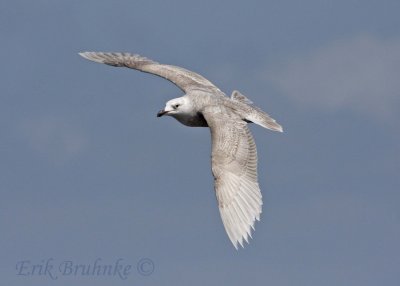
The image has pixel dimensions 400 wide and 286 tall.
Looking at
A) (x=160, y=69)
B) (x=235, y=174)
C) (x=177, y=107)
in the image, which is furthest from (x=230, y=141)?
(x=160, y=69)

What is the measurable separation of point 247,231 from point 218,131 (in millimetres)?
3138

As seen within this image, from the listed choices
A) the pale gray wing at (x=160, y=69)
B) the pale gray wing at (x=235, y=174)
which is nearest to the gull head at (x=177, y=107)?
the pale gray wing at (x=235, y=174)

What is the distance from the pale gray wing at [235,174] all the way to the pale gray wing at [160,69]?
3227 mm

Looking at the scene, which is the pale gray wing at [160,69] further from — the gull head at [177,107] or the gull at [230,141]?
the gull head at [177,107]

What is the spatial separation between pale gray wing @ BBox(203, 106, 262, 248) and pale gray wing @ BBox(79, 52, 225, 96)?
3.23m

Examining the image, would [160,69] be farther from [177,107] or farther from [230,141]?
[230,141]

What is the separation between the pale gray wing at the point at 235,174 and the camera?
26.4 meters

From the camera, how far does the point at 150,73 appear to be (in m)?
34.1

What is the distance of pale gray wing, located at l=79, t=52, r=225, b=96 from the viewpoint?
32.5 m

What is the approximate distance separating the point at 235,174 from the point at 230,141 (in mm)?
1034

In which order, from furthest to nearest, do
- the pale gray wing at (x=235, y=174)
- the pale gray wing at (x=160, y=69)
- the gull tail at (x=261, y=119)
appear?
the pale gray wing at (x=160, y=69)
the gull tail at (x=261, y=119)
the pale gray wing at (x=235, y=174)

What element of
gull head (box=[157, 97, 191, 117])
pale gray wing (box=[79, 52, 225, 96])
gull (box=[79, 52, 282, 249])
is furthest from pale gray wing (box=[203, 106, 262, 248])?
pale gray wing (box=[79, 52, 225, 96])

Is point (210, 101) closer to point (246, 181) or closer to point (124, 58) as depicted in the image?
point (246, 181)

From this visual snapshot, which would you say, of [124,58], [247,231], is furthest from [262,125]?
[124,58]
